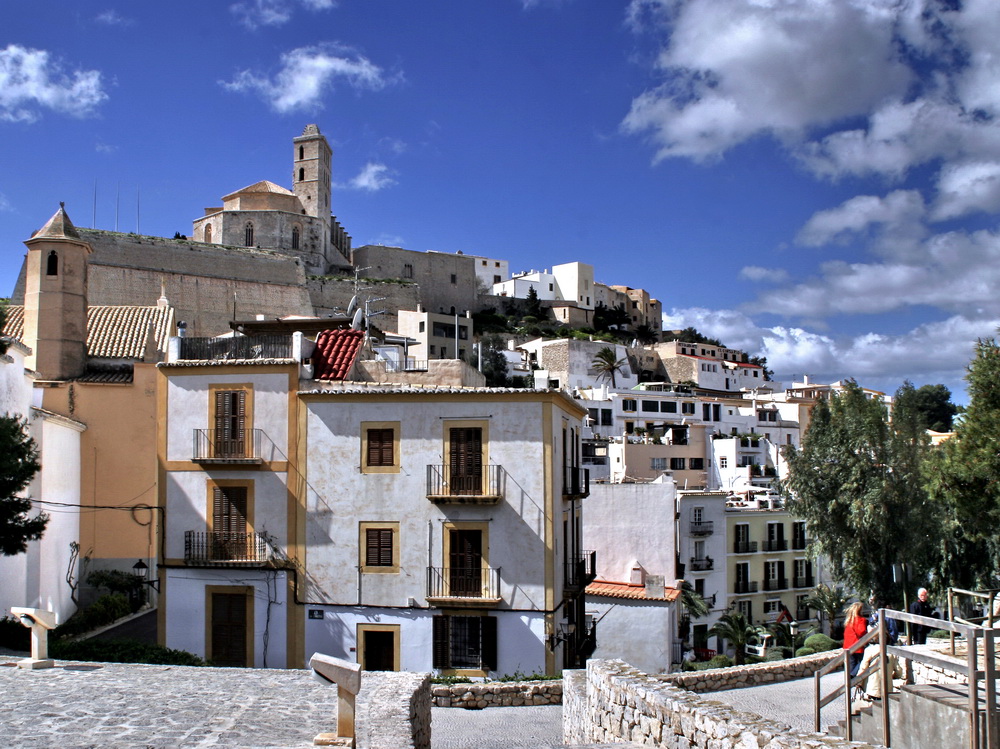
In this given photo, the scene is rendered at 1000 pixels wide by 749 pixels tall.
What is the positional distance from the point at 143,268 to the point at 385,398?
64829 millimetres

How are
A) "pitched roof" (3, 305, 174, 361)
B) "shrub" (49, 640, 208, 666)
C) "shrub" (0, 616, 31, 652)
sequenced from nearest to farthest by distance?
"shrub" (49, 640, 208, 666) → "shrub" (0, 616, 31, 652) → "pitched roof" (3, 305, 174, 361)

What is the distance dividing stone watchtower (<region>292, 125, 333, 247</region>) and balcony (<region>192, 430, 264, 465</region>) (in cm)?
7978

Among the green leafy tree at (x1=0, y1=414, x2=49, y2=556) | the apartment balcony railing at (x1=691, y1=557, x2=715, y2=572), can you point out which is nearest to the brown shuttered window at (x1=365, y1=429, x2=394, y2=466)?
the green leafy tree at (x1=0, y1=414, x2=49, y2=556)

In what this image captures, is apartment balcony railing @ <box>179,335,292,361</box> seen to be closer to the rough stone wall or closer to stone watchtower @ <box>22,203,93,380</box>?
stone watchtower @ <box>22,203,93,380</box>

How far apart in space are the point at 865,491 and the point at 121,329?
79.9ft

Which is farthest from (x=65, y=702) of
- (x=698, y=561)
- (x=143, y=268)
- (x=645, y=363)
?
(x=645, y=363)

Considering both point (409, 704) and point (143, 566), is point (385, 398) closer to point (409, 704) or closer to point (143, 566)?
point (143, 566)

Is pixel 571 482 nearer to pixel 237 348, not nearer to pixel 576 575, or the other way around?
pixel 576 575

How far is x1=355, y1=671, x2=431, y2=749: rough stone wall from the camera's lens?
316 inches

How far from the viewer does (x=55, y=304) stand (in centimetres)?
2736

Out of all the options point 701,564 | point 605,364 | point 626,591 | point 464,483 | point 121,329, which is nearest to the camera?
point 464,483

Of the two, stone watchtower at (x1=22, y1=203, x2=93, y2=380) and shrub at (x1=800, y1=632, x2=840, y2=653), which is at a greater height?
stone watchtower at (x1=22, y1=203, x2=93, y2=380)

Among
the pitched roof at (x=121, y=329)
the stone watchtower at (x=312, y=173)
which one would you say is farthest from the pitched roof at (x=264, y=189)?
the pitched roof at (x=121, y=329)

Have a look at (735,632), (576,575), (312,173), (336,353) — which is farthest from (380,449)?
(312,173)
